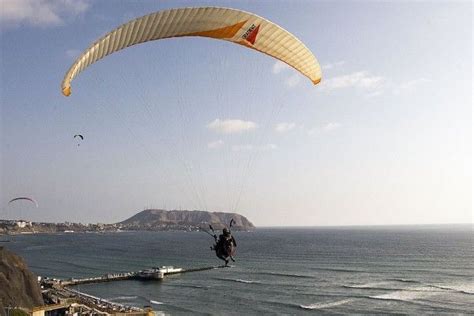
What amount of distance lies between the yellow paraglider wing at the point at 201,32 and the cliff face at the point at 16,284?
21186 mm

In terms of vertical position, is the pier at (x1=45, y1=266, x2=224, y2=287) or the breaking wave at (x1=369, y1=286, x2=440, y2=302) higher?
the breaking wave at (x1=369, y1=286, x2=440, y2=302)

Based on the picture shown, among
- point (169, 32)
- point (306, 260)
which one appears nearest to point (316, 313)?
point (169, 32)

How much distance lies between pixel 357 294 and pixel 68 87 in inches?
1507

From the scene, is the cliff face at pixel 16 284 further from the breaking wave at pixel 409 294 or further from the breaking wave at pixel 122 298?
the breaking wave at pixel 409 294

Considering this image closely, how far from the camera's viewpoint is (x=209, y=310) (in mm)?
38062

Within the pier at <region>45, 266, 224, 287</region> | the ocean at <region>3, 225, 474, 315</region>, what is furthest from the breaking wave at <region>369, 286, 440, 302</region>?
the pier at <region>45, 266, 224, 287</region>

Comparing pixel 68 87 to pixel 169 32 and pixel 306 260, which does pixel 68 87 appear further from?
pixel 306 260

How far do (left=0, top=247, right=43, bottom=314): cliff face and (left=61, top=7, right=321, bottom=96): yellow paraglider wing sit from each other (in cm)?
2119

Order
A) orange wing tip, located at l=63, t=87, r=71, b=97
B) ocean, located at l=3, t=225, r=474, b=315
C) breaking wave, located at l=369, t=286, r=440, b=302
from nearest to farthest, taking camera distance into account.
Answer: orange wing tip, located at l=63, t=87, r=71, b=97 < ocean, located at l=3, t=225, r=474, b=315 < breaking wave, located at l=369, t=286, r=440, b=302

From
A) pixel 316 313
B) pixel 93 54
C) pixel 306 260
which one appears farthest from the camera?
pixel 306 260

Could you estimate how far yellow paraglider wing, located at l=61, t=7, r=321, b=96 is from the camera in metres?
12.9

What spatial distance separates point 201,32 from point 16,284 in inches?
978

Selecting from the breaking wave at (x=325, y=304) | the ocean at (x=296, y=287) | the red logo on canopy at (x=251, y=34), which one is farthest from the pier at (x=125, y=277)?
the red logo on canopy at (x=251, y=34)

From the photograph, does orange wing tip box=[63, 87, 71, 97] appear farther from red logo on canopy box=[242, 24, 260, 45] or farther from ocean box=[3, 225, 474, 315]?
ocean box=[3, 225, 474, 315]
